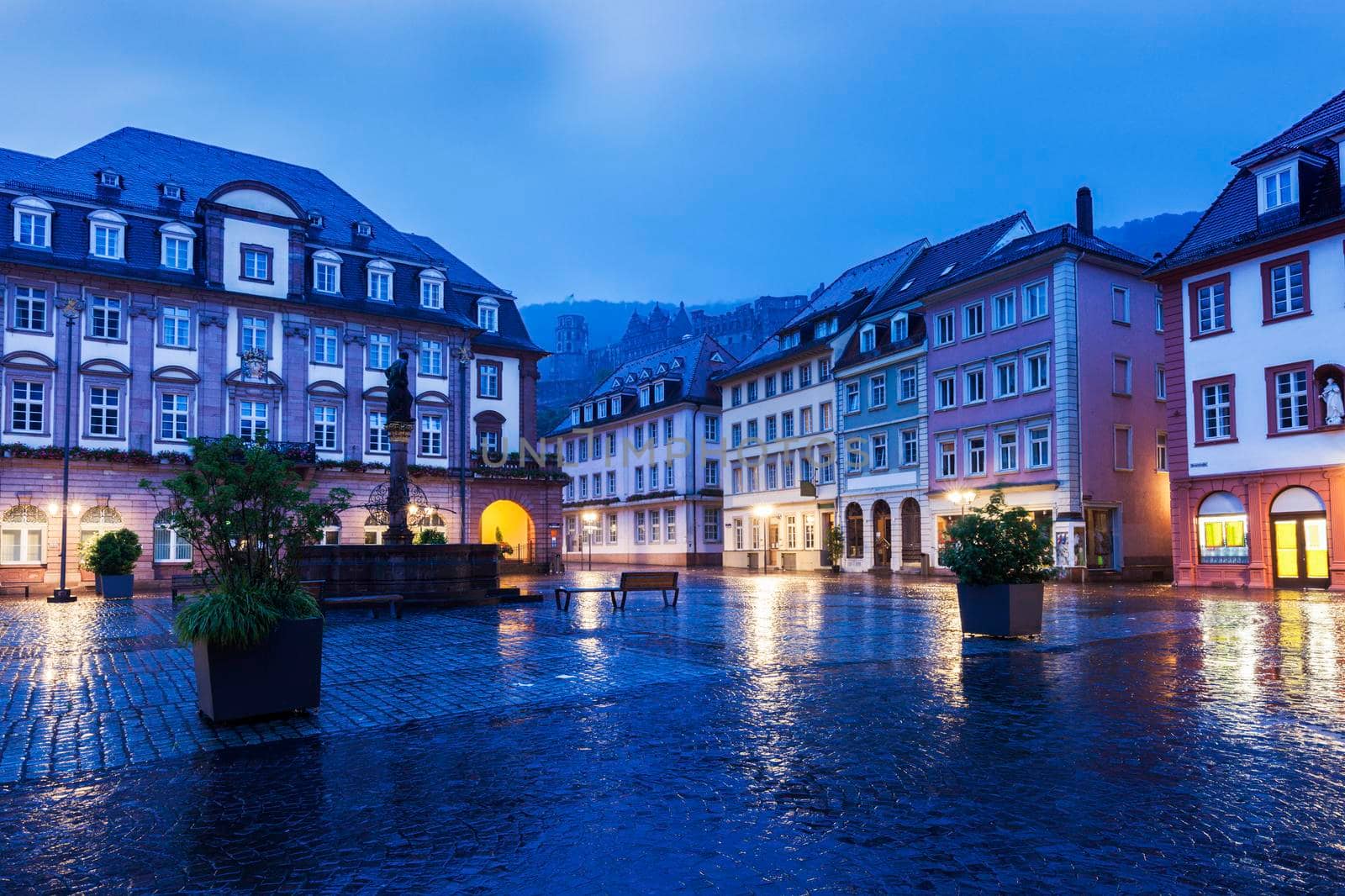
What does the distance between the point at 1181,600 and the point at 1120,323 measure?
17322 mm

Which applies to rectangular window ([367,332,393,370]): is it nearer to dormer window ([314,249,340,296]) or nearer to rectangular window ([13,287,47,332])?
dormer window ([314,249,340,296])

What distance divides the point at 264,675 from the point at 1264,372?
30.2 m

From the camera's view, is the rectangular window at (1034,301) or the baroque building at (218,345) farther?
the rectangular window at (1034,301)

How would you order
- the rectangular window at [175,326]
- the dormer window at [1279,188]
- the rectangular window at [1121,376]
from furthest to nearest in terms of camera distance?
the rectangular window at [175,326] < the rectangular window at [1121,376] < the dormer window at [1279,188]

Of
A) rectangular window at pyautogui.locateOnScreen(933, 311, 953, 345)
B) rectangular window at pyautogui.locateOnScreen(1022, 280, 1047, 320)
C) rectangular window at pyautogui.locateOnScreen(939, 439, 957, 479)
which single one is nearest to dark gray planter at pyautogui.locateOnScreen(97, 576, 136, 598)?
rectangular window at pyautogui.locateOnScreen(939, 439, 957, 479)

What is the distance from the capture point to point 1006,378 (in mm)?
39531

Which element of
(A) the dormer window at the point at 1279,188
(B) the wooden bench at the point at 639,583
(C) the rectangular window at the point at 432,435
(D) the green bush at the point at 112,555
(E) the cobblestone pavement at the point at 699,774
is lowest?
(E) the cobblestone pavement at the point at 699,774

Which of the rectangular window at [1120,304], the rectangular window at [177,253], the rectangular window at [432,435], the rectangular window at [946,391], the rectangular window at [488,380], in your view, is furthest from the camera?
the rectangular window at [488,380]

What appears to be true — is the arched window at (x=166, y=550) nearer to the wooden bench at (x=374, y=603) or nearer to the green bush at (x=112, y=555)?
the green bush at (x=112, y=555)

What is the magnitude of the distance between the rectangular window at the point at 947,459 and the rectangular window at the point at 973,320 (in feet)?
15.1

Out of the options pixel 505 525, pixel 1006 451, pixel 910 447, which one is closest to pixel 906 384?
pixel 910 447

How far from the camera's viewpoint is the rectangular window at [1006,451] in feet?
128

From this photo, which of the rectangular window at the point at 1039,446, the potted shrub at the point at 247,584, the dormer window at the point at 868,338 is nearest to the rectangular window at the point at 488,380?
the dormer window at the point at 868,338

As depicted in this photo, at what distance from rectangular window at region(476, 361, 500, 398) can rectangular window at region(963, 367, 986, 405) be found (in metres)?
22.8
